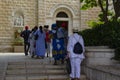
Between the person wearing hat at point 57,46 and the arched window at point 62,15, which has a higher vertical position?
the arched window at point 62,15

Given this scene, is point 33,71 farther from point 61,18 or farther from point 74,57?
point 61,18

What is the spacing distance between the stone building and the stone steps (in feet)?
54.1

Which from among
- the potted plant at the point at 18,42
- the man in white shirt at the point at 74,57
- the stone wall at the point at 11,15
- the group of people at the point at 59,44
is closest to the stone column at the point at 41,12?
the stone wall at the point at 11,15

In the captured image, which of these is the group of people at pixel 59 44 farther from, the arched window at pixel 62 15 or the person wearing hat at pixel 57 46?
the arched window at pixel 62 15

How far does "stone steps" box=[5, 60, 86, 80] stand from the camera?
13.3m

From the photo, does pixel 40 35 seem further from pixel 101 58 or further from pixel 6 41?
pixel 6 41

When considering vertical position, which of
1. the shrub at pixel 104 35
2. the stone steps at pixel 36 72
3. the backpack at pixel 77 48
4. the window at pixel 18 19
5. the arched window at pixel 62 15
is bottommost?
the stone steps at pixel 36 72

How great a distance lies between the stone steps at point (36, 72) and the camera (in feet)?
43.5

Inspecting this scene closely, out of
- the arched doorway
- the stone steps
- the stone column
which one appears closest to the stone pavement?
the stone steps

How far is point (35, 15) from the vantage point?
107ft

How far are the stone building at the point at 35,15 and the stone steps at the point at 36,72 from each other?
1648 centimetres

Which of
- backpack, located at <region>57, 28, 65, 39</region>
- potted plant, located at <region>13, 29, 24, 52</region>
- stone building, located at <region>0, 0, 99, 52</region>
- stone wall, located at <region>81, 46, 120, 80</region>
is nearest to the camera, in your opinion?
stone wall, located at <region>81, 46, 120, 80</region>

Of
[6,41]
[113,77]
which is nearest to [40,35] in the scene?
[113,77]

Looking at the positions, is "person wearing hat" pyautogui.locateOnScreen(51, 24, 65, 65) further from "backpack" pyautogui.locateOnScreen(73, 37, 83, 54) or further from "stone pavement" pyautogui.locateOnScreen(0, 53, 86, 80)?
"backpack" pyautogui.locateOnScreen(73, 37, 83, 54)
